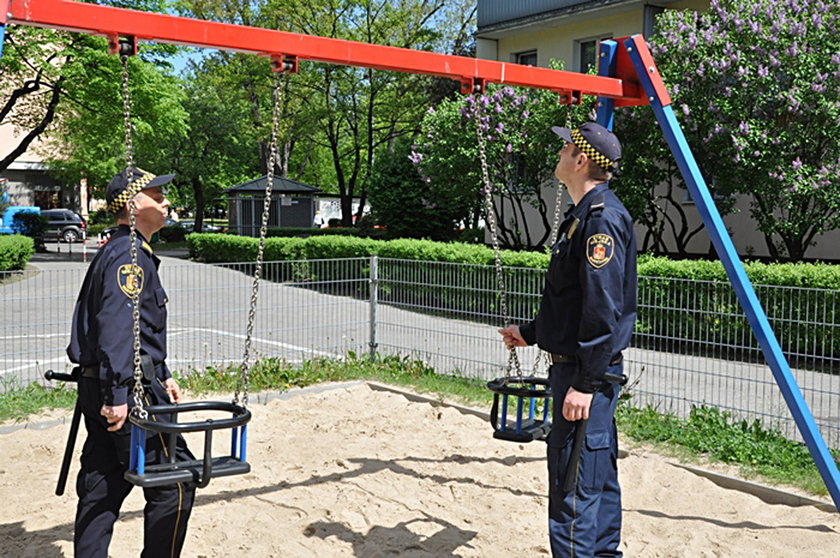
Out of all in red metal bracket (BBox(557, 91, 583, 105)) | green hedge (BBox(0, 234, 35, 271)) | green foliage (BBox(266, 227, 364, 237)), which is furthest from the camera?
green foliage (BBox(266, 227, 364, 237))

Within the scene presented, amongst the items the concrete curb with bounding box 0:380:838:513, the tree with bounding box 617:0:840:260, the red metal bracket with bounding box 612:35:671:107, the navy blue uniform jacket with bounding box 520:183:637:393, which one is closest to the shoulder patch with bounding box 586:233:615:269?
the navy blue uniform jacket with bounding box 520:183:637:393

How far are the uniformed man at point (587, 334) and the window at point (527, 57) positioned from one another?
2004 cm

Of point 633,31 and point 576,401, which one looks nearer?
point 576,401

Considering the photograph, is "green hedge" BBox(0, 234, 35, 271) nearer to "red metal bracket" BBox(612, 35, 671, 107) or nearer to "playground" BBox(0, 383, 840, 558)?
"playground" BBox(0, 383, 840, 558)

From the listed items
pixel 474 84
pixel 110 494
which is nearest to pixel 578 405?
pixel 110 494

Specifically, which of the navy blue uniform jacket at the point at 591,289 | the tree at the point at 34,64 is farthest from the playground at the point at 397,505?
the tree at the point at 34,64

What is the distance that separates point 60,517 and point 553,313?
3207 mm

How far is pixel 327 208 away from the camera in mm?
51062

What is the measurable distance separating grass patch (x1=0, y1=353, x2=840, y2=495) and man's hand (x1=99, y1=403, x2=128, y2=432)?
3.78m

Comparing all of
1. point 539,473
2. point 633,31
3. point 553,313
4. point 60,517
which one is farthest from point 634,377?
point 633,31

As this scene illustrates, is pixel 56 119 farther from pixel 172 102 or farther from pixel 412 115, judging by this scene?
pixel 412 115

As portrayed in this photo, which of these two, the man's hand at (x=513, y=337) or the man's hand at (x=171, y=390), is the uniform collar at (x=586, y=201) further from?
the man's hand at (x=171, y=390)

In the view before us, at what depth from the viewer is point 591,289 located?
11.8 feet

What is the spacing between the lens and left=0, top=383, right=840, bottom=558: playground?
4.62 meters
